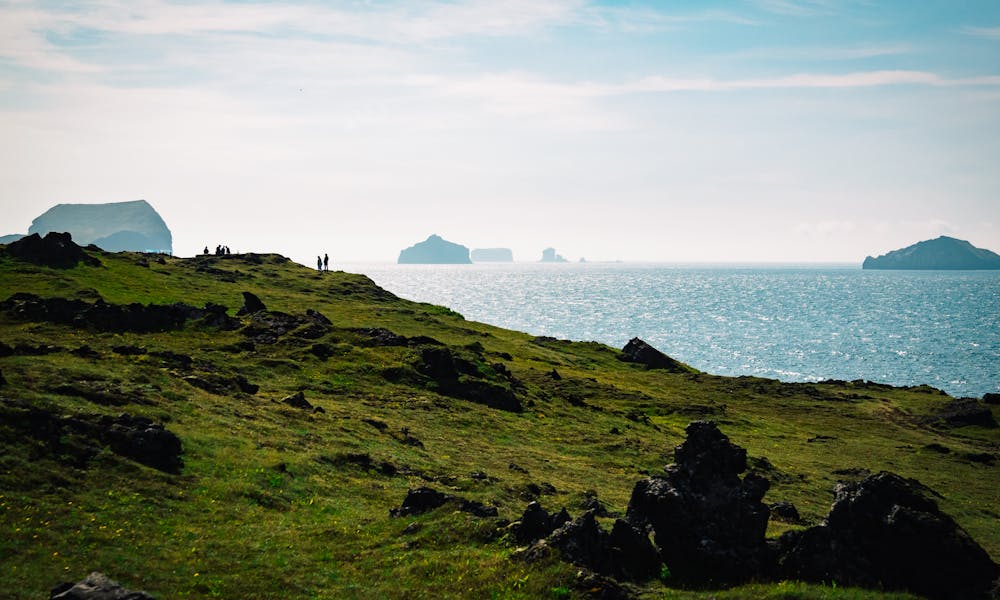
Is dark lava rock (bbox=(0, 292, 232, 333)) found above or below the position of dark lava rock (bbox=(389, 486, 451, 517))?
above

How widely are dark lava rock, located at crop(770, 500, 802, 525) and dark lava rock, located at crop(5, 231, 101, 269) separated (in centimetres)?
8804

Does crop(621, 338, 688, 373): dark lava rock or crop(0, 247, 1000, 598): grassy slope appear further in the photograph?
crop(621, 338, 688, 373): dark lava rock

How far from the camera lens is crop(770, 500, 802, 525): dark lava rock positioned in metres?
43.2

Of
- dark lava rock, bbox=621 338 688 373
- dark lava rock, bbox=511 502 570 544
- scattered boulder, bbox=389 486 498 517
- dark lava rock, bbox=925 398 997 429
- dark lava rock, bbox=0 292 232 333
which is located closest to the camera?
dark lava rock, bbox=511 502 570 544

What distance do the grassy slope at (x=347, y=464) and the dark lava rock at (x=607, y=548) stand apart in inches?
46.0

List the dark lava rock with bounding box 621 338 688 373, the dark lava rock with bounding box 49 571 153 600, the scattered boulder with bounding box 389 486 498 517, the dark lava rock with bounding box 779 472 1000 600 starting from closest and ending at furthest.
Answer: the dark lava rock with bounding box 49 571 153 600
the dark lava rock with bounding box 779 472 1000 600
the scattered boulder with bounding box 389 486 498 517
the dark lava rock with bounding box 621 338 688 373

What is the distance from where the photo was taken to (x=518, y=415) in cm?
6562

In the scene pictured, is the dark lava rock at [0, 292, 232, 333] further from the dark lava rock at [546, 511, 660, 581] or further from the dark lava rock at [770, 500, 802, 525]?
the dark lava rock at [770, 500, 802, 525]

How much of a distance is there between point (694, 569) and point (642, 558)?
1.94 metres

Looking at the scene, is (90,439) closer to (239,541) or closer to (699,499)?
(239,541)

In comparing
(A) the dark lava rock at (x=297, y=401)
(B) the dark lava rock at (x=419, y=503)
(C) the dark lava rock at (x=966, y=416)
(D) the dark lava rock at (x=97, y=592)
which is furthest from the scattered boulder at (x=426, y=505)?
(C) the dark lava rock at (x=966, y=416)

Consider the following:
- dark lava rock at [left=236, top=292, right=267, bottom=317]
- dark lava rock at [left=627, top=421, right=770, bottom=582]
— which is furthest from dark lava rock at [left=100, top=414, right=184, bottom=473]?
dark lava rock at [left=236, top=292, right=267, bottom=317]

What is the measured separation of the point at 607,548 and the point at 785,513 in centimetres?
2312

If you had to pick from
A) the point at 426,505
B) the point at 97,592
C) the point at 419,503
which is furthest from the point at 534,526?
the point at 97,592
